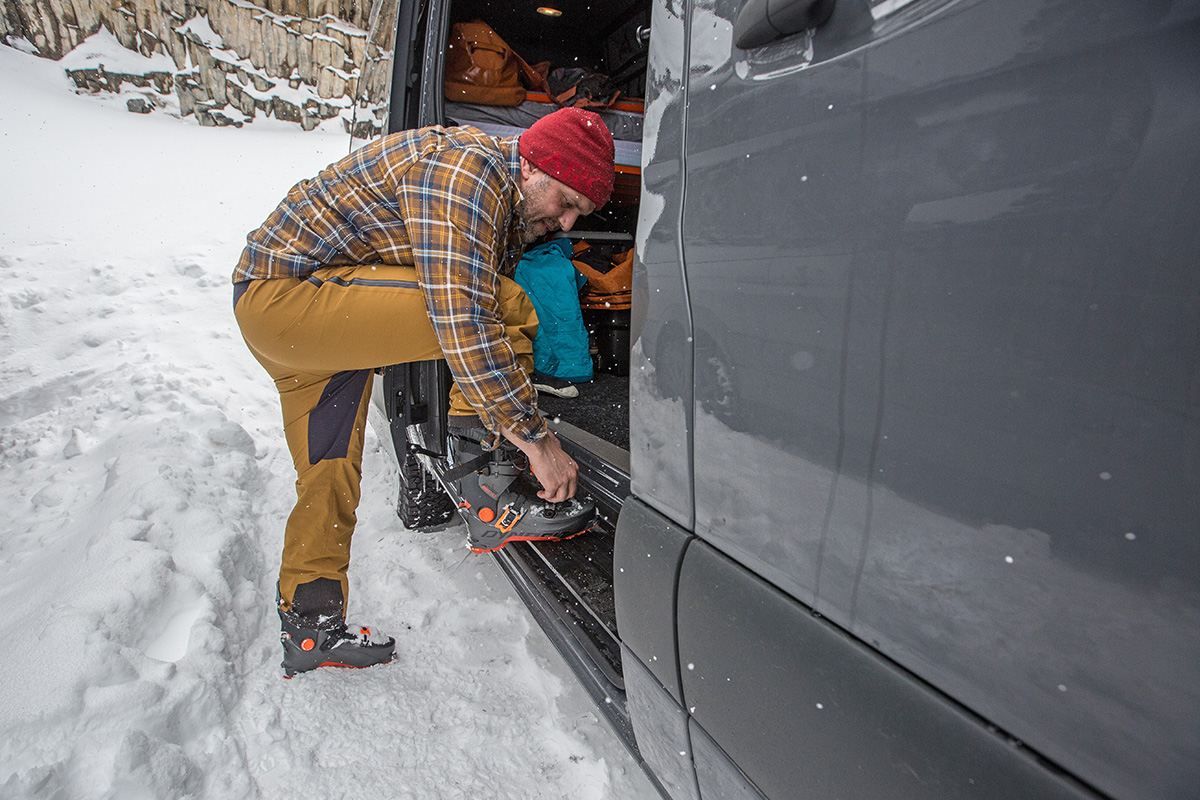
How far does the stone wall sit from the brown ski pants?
48.7 ft

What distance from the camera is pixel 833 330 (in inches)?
24.3

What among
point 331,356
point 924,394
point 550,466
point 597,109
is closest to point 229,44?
point 597,109

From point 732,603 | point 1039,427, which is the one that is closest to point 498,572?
point 732,603

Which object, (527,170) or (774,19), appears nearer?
(774,19)

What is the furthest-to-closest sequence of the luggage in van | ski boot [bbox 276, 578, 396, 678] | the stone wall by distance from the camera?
1. the stone wall
2. the luggage in van
3. ski boot [bbox 276, 578, 396, 678]

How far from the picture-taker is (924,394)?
0.55 m

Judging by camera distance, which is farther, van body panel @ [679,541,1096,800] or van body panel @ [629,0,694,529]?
van body panel @ [629,0,694,529]

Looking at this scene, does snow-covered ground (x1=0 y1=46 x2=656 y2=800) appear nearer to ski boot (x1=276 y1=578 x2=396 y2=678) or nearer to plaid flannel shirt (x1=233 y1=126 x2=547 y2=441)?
ski boot (x1=276 y1=578 x2=396 y2=678)

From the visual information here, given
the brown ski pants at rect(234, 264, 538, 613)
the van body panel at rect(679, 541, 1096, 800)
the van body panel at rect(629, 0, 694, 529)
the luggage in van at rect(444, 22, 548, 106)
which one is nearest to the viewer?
the van body panel at rect(679, 541, 1096, 800)

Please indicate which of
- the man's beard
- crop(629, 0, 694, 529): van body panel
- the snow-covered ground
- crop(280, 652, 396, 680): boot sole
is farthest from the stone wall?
crop(629, 0, 694, 529): van body panel

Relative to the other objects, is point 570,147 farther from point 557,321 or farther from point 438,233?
point 557,321

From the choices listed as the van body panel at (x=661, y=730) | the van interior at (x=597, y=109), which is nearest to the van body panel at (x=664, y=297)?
the van body panel at (x=661, y=730)

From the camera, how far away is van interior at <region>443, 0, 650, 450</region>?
2.93m

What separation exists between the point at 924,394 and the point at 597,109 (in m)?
2.99
